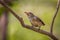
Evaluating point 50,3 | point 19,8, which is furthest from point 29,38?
point 50,3

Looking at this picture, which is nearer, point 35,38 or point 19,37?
point 35,38

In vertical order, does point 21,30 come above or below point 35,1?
below

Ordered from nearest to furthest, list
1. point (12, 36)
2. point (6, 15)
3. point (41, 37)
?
1. point (6, 15)
2. point (41, 37)
3. point (12, 36)

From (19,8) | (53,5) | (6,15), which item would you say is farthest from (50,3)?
(6,15)

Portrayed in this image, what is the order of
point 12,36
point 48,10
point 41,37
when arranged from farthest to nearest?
point 48,10, point 12,36, point 41,37

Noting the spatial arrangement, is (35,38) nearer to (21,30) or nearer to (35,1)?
(21,30)

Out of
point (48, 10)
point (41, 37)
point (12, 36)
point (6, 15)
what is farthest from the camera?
point (48, 10)

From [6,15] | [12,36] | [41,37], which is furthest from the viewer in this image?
[12,36]

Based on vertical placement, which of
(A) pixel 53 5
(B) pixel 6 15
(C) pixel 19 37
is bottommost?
(C) pixel 19 37

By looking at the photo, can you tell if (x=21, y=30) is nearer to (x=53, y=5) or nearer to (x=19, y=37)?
(x=19, y=37)
